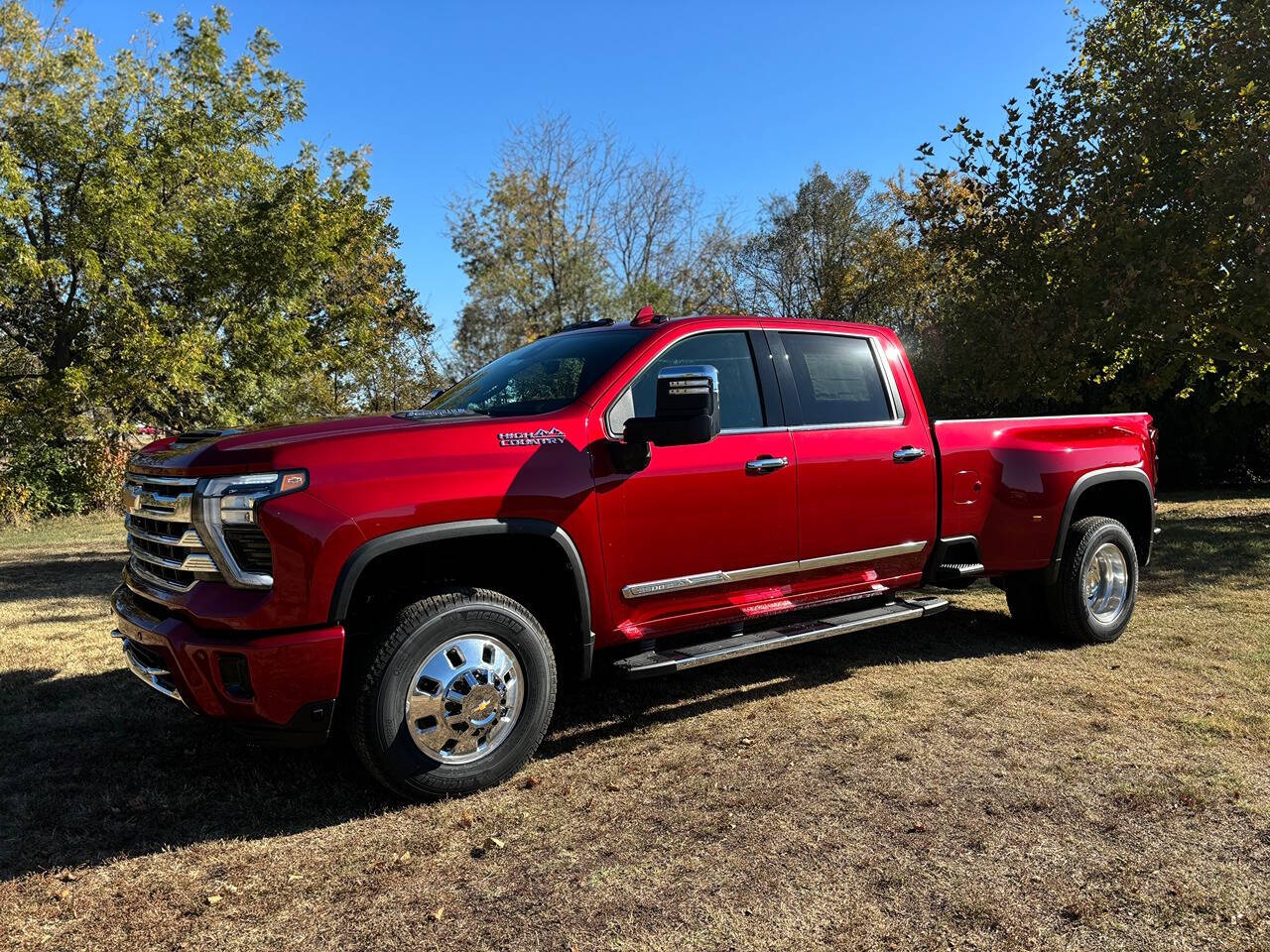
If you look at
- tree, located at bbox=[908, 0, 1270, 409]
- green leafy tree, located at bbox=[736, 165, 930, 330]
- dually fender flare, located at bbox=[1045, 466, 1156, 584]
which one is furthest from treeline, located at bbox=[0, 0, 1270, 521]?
green leafy tree, located at bbox=[736, 165, 930, 330]

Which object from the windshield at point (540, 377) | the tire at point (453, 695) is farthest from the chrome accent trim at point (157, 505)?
the windshield at point (540, 377)

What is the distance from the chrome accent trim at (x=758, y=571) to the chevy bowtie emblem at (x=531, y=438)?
0.76 metres

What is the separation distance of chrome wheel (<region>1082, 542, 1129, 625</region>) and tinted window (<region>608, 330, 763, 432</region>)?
9.59 ft

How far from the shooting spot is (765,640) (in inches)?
170

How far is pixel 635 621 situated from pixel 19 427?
951 centimetres

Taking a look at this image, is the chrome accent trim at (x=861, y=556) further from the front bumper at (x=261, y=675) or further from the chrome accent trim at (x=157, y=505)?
the chrome accent trim at (x=157, y=505)

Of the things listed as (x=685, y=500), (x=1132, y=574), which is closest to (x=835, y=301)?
(x=1132, y=574)

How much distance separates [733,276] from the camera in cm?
3297

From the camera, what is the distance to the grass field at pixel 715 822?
2746mm

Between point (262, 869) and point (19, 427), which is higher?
point (19, 427)

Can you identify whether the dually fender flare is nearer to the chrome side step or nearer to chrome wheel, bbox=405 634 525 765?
the chrome side step

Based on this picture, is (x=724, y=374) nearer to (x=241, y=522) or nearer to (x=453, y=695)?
(x=453, y=695)

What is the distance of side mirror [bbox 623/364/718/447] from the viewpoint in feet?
12.2

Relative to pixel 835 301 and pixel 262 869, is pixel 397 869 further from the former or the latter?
pixel 835 301
